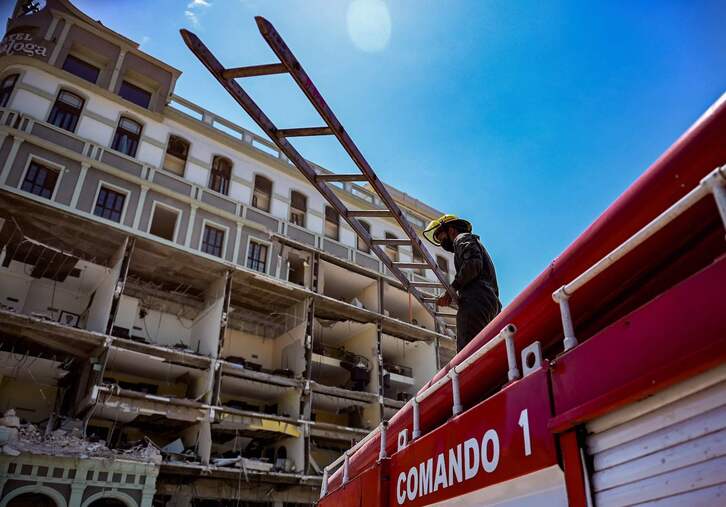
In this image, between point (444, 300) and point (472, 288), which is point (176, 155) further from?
point (472, 288)

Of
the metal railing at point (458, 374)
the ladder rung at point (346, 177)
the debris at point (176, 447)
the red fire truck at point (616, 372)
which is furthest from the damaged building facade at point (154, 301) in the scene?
the red fire truck at point (616, 372)

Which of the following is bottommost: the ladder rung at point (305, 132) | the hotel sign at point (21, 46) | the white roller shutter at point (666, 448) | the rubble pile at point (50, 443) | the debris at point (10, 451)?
the white roller shutter at point (666, 448)

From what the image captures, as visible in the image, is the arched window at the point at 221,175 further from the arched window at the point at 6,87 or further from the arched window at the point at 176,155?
the arched window at the point at 6,87

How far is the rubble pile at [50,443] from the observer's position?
1506 cm

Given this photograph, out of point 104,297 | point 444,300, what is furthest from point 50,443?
point 444,300

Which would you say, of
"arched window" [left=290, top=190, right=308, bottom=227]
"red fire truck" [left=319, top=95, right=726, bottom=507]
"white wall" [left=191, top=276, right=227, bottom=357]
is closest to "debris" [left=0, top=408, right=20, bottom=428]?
"white wall" [left=191, top=276, right=227, bottom=357]

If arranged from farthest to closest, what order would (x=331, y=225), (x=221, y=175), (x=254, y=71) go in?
(x=331, y=225) < (x=221, y=175) < (x=254, y=71)

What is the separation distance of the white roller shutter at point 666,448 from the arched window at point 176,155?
23593 millimetres

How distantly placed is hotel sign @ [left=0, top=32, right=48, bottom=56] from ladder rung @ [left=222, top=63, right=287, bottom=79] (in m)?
20.2

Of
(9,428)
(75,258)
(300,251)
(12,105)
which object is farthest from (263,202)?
(9,428)

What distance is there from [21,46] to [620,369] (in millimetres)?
25292

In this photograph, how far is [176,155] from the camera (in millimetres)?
24000

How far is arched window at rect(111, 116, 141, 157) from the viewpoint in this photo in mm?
22234

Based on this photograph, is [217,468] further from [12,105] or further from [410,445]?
[410,445]
